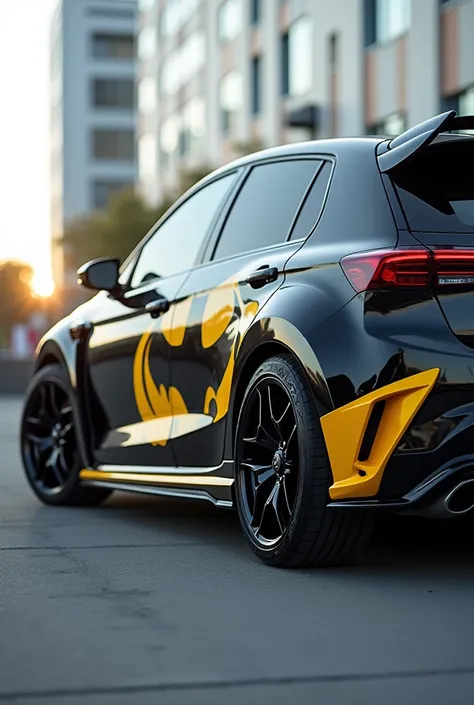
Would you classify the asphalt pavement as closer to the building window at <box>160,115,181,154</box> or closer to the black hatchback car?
the black hatchback car

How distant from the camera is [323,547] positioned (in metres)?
4.59

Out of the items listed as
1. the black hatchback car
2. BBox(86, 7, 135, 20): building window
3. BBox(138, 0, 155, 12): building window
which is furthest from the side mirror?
BBox(86, 7, 135, 20): building window

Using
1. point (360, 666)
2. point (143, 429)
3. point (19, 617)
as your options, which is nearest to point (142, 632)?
point (19, 617)

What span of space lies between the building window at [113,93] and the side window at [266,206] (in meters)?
94.4

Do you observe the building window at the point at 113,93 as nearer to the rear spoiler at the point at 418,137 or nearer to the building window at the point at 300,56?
the building window at the point at 300,56

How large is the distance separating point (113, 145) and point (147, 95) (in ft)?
114

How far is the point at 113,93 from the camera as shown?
9944 centimetres

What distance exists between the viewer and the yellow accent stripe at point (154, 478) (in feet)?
17.2

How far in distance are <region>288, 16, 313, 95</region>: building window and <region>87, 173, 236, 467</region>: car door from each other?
2709 centimetres

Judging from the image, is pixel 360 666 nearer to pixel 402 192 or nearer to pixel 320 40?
pixel 402 192

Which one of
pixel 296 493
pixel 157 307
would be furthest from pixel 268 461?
pixel 157 307

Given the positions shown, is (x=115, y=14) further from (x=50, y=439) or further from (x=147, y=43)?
(x=50, y=439)

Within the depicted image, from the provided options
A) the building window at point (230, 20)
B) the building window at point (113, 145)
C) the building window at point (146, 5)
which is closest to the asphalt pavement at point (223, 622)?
the building window at point (230, 20)

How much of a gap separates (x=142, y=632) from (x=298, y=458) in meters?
1.14
